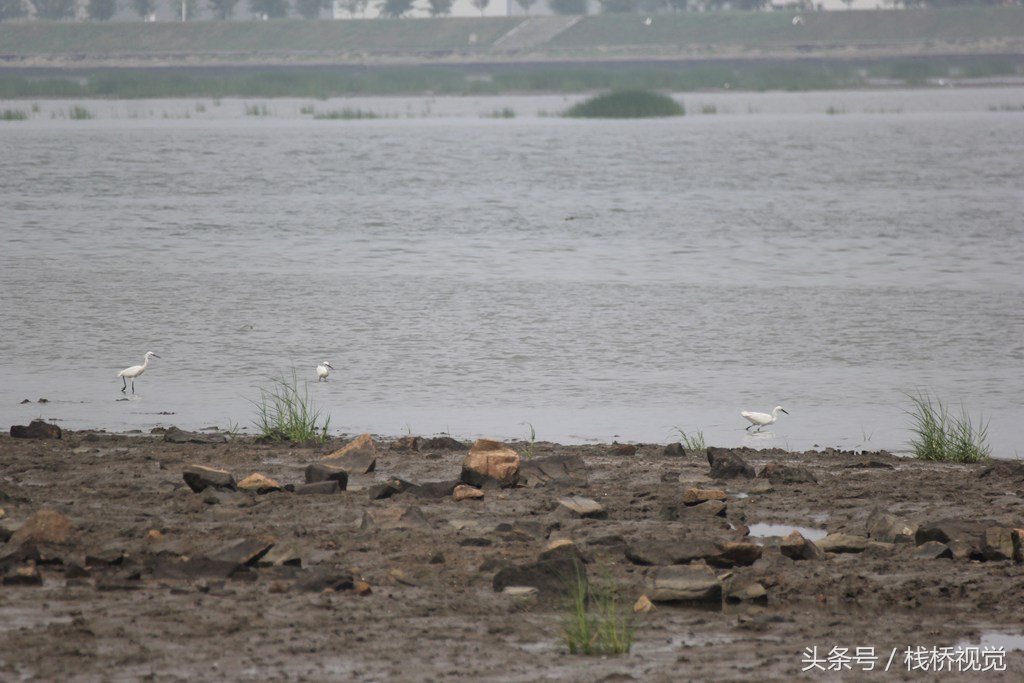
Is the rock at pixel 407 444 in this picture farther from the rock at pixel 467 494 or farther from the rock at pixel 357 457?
the rock at pixel 467 494

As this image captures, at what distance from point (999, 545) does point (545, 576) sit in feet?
7.95

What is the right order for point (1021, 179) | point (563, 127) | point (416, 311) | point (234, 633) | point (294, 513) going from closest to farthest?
point (234, 633) < point (294, 513) < point (416, 311) < point (1021, 179) < point (563, 127)

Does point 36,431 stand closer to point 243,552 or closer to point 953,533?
point 243,552

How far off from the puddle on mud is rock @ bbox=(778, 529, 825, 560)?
532 mm

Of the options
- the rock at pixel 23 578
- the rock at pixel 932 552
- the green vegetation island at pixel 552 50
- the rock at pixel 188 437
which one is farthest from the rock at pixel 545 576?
the green vegetation island at pixel 552 50

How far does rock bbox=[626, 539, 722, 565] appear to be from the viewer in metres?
7.53

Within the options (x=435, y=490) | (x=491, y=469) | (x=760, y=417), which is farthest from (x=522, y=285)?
(x=435, y=490)

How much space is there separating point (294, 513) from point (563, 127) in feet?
187

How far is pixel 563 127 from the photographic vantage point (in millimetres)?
64625

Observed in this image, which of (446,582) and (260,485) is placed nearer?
(446,582)

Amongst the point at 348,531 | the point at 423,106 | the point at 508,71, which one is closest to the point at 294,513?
the point at 348,531

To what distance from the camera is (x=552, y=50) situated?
379ft

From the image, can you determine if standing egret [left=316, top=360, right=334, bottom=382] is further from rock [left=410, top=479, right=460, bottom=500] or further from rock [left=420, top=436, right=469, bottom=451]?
rock [left=410, top=479, right=460, bottom=500]

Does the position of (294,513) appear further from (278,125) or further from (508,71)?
(508,71)
